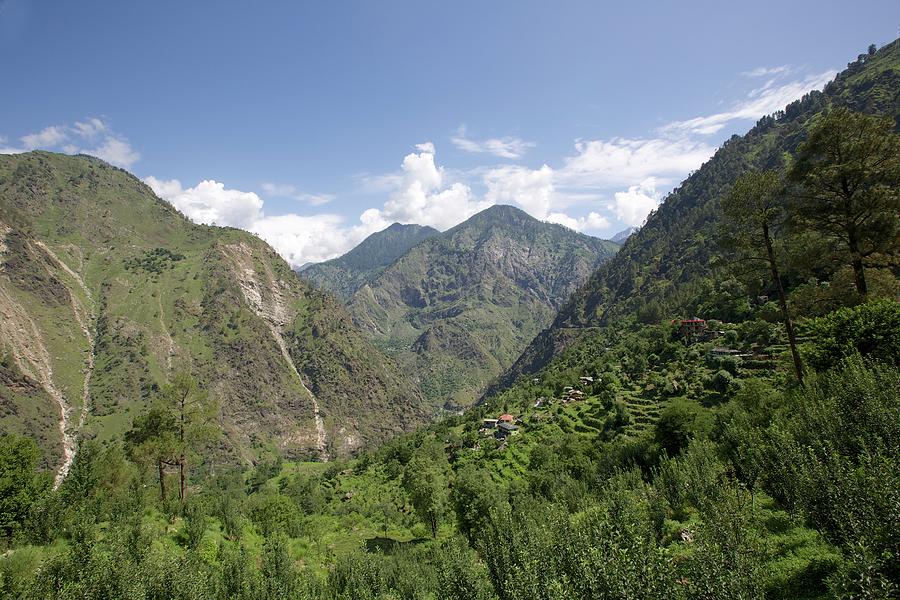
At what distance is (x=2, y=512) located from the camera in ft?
72.9

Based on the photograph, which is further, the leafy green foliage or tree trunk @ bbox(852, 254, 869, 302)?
tree trunk @ bbox(852, 254, 869, 302)

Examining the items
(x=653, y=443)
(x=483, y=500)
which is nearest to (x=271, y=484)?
(x=483, y=500)

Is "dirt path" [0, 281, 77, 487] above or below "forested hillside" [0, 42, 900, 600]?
above

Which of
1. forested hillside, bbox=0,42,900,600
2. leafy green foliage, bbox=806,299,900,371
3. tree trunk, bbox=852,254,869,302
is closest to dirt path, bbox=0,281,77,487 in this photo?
forested hillside, bbox=0,42,900,600

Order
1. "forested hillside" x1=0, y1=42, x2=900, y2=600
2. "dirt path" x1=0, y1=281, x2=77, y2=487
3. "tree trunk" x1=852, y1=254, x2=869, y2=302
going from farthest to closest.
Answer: "dirt path" x1=0, y1=281, x2=77, y2=487, "tree trunk" x1=852, y1=254, x2=869, y2=302, "forested hillside" x1=0, y1=42, x2=900, y2=600

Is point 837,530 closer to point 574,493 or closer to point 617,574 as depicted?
point 617,574

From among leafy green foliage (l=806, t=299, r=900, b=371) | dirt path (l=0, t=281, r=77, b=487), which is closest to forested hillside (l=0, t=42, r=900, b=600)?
leafy green foliage (l=806, t=299, r=900, b=371)

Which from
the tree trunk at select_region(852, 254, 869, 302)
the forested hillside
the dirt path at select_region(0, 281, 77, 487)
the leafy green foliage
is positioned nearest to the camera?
the forested hillside

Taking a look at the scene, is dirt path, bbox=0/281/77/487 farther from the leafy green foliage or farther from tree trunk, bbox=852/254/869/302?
tree trunk, bbox=852/254/869/302

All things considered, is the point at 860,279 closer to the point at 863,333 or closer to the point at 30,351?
the point at 863,333

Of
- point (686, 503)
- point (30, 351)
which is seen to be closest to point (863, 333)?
point (686, 503)

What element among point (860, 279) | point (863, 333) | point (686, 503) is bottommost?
point (686, 503)

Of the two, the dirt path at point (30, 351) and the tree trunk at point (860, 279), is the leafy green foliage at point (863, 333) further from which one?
the dirt path at point (30, 351)

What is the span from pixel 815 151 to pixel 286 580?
3896 centimetres
